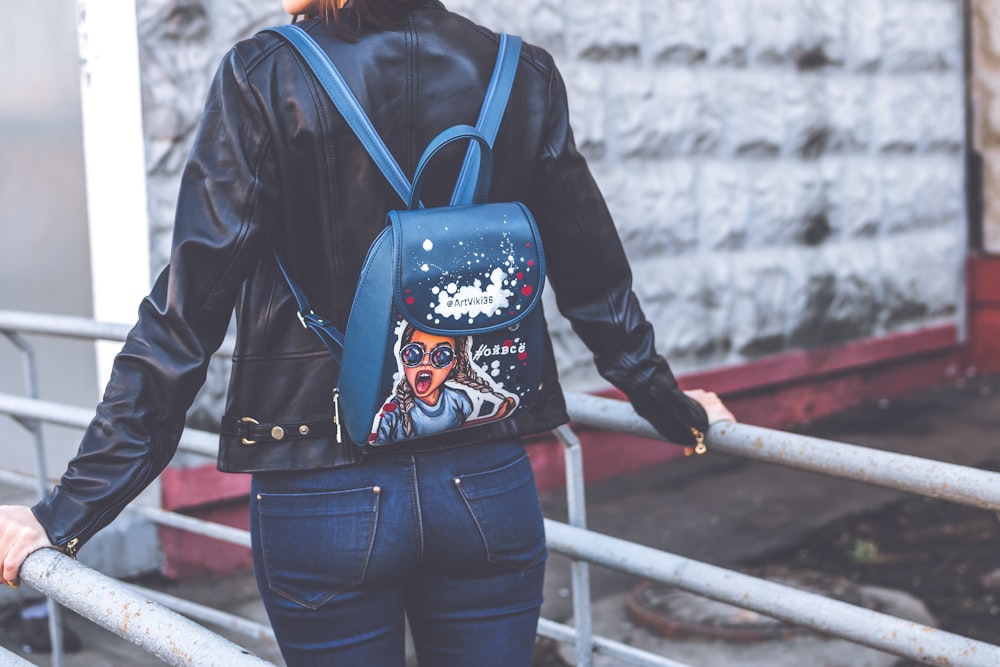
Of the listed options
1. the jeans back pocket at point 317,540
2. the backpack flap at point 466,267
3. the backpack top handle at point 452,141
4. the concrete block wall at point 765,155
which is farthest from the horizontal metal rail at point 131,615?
the concrete block wall at point 765,155

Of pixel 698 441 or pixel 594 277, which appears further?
pixel 698 441

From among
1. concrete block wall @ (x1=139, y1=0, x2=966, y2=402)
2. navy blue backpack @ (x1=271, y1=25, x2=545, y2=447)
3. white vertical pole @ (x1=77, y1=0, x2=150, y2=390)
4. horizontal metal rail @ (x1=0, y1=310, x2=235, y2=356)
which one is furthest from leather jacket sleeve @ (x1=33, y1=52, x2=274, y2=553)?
concrete block wall @ (x1=139, y1=0, x2=966, y2=402)

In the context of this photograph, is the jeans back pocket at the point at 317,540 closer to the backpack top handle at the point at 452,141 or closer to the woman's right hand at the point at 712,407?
the backpack top handle at the point at 452,141

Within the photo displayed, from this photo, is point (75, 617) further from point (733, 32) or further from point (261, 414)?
point (733, 32)

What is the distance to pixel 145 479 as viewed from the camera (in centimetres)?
169

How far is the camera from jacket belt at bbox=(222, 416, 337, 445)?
67.6 inches

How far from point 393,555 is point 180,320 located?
41cm

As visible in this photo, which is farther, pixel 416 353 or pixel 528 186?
pixel 528 186

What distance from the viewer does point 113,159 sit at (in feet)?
14.3

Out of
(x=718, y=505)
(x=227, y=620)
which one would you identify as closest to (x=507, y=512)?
(x=227, y=620)

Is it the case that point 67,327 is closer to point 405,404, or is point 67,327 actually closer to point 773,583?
point 405,404

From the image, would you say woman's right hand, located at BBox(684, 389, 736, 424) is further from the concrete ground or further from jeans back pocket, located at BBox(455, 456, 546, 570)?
the concrete ground

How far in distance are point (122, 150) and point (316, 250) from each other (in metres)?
2.85

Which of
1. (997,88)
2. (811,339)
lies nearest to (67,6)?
(811,339)
